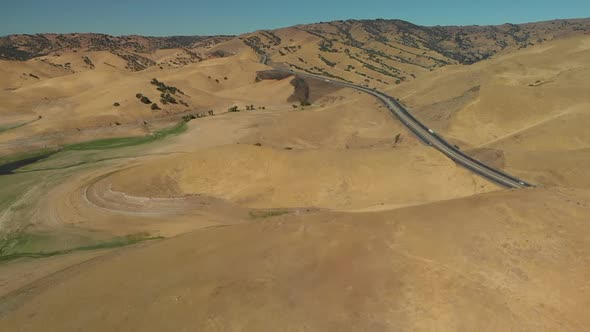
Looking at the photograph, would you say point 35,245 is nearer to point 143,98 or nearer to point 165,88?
point 143,98

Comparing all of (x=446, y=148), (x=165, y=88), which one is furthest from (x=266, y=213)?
(x=165, y=88)

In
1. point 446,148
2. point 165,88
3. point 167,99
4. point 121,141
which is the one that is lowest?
point 446,148

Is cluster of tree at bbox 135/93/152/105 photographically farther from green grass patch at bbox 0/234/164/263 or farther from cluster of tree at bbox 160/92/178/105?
green grass patch at bbox 0/234/164/263

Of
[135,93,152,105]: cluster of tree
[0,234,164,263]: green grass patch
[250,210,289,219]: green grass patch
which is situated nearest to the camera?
[0,234,164,263]: green grass patch

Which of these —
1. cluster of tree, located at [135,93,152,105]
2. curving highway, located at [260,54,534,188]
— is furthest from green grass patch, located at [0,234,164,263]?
cluster of tree, located at [135,93,152,105]

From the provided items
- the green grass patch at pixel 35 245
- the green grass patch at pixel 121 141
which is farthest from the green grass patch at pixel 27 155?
the green grass patch at pixel 35 245

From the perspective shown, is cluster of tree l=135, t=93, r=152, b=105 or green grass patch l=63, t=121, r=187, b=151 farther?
cluster of tree l=135, t=93, r=152, b=105

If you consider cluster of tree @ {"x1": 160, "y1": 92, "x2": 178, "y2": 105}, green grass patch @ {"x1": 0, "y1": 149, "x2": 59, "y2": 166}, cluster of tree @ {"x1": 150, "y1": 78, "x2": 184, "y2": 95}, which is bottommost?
green grass patch @ {"x1": 0, "y1": 149, "x2": 59, "y2": 166}

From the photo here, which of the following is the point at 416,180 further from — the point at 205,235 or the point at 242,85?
the point at 242,85

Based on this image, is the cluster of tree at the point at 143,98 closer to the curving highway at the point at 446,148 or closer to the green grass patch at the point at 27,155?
the green grass patch at the point at 27,155
